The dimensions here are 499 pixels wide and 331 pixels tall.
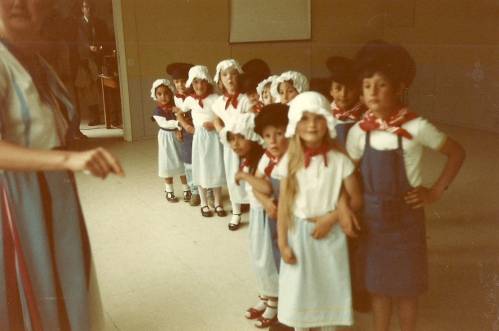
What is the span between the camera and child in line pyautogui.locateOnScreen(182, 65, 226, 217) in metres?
1.91

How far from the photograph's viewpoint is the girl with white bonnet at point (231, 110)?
5.41 ft

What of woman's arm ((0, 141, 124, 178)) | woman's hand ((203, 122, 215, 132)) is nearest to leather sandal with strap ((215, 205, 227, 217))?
woman's hand ((203, 122, 215, 132))

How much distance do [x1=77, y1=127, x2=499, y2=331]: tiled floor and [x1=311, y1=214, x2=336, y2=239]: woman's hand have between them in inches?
15.1

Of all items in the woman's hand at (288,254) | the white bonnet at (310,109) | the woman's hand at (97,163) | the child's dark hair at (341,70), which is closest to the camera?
the woman's hand at (97,163)

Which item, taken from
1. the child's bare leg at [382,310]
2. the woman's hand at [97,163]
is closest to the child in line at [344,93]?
the child's bare leg at [382,310]

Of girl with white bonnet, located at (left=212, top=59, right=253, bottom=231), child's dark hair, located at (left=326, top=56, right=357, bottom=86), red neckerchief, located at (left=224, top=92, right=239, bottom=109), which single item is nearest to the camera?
child's dark hair, located at (left=326, top=56, right=357, bottom=86)

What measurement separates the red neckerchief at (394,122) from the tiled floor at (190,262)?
51 centimetres

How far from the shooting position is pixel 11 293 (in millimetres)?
675

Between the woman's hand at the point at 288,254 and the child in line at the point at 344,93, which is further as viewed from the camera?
the child in line at the point at 344,93

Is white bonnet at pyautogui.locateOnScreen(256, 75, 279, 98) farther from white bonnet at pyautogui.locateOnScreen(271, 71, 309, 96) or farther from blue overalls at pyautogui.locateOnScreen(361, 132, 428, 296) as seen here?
blue overalls at pyautogui.locateOnScreen(361, 132, 428, 296)

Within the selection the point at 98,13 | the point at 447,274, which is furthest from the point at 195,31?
the point at 447,274

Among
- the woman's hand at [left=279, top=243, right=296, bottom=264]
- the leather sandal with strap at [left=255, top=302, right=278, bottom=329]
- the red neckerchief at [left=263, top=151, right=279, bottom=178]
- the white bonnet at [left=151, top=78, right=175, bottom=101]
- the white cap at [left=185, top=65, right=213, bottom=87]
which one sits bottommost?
the leather sandal with strap at [left=255, top=302, right=278, bottom=329]

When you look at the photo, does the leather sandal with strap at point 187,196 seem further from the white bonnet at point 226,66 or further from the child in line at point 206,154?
the white bonnet at point 226,66

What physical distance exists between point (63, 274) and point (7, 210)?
124mm
